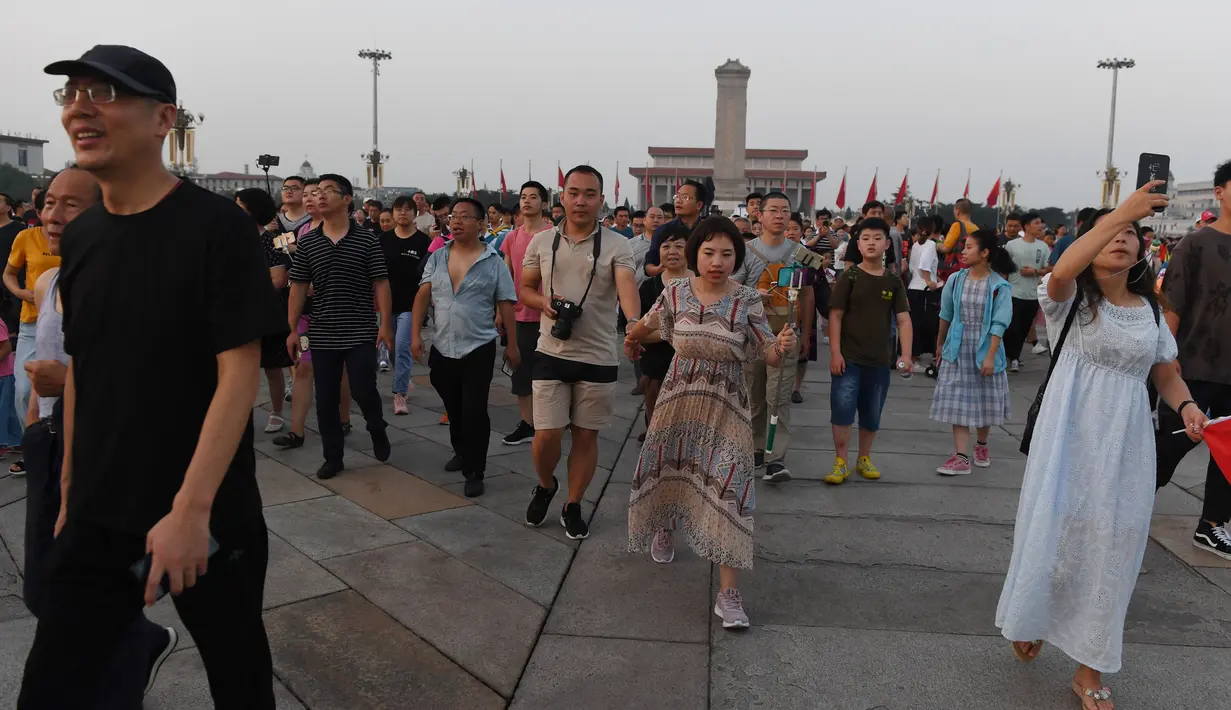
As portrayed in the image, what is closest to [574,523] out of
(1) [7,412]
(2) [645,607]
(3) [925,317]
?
(2) [645,607]

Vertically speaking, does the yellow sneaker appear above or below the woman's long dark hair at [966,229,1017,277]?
below

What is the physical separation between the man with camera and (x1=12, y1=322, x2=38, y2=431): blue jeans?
2.22 m

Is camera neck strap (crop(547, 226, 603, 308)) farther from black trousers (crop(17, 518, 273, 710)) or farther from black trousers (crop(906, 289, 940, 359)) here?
black trousers (crop(906, 289, 940, 359))

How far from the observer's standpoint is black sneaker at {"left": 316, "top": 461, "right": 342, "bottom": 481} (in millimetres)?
5629

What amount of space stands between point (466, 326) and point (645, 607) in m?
2.41

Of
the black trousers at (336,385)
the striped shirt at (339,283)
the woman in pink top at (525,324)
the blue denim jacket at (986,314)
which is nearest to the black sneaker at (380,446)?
the black trousers at (336,385)

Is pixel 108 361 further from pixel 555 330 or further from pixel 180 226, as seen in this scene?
pixel 555 330

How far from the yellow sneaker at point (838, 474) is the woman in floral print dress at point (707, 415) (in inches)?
78.2

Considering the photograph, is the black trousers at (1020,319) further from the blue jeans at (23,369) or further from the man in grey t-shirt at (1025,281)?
the blue jeans at (23,369)

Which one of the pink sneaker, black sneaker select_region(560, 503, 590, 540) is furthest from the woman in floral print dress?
the pink sneaker

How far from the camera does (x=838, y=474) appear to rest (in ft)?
18.9

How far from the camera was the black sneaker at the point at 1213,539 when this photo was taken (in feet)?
14.9

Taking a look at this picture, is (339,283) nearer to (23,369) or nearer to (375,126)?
(23,369)

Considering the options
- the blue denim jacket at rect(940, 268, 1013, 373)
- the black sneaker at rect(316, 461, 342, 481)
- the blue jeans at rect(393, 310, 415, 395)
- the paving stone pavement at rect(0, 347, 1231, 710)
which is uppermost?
the blue denim jacket at rect(940, 268, 1013, 373)
